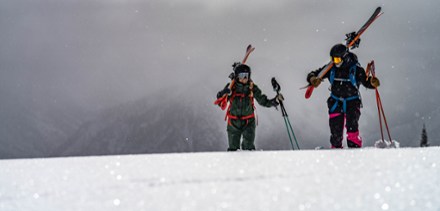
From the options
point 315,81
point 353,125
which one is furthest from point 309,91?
point 353,125

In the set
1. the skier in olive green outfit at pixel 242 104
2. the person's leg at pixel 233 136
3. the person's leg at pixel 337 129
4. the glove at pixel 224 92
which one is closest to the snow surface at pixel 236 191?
the person's leg at pixel 337 129

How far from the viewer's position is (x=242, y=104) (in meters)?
9.66

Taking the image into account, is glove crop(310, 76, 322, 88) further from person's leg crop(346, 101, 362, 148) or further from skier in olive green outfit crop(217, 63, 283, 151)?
skier in olive green outfit crop(217, 63, 283, 151)

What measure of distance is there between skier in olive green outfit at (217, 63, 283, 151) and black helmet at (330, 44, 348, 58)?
5.20 feet

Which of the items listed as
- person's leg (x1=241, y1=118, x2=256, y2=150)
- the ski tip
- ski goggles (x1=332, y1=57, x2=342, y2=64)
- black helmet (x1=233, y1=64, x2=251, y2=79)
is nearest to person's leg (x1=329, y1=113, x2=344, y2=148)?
the ski tip

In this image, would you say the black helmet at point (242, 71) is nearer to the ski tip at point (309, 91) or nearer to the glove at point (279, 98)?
the glove at point (279, 98)

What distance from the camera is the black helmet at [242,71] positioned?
9589 mm

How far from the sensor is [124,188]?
148cm

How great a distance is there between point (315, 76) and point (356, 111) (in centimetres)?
113

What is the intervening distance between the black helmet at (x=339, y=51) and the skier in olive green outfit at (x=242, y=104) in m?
1.59

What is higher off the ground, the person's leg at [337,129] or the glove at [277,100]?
the glove at [277,100]

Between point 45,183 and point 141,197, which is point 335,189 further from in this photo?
point 45,183

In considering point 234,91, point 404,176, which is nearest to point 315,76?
point 234,91

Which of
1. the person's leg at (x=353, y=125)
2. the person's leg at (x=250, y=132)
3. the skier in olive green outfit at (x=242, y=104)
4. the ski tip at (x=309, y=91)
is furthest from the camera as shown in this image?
the person's leg at (x=250, y=132)
